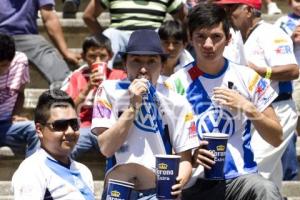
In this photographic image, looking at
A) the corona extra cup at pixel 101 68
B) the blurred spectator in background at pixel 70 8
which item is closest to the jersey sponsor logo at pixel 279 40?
the corona extra cup at pixel 101 68

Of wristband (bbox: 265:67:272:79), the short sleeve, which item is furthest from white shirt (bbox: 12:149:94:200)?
wristband (bbox: 265:67:272:79)

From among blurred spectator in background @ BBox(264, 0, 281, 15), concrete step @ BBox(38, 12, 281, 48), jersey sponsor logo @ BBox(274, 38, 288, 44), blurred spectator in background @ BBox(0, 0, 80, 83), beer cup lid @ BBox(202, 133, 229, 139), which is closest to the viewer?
beer cup lid @ BBox(202, 133, 229, 139)

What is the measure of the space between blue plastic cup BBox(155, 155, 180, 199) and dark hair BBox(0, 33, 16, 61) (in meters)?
2.78

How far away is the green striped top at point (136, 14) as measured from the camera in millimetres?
8281

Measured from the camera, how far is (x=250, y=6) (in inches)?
276

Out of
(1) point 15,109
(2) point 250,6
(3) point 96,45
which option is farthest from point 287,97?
(1) point 15,109

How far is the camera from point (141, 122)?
5254 mm

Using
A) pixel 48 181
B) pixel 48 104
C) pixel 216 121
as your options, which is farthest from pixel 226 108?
pixel 48 181

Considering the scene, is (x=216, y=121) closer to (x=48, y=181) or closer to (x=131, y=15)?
(x=48, y=181)

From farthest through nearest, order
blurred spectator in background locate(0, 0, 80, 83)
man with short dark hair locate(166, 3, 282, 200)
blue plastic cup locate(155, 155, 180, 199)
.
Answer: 1. blurred spectator in background locate(0, 0, 80, 83)
2. man with short dark hair locate(166, 3, 282, 200)
3. blue plastic cup locate(155, 155, 180, 199)

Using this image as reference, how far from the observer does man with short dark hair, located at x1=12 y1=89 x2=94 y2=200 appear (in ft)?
15.6

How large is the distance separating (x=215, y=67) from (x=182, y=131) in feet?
Answer: 1.80

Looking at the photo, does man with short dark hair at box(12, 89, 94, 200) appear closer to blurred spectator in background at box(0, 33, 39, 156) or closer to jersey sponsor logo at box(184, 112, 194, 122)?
jersey sponsor logo at box(184, 112, 194, 122)

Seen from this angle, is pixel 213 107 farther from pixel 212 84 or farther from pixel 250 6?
pixel 250 6
